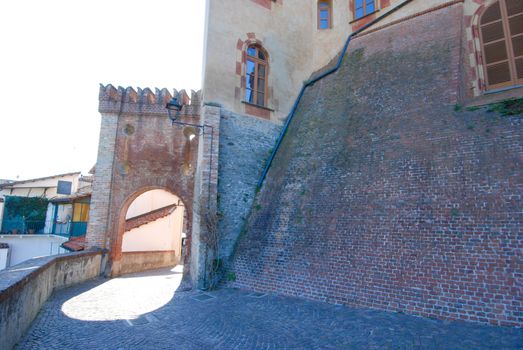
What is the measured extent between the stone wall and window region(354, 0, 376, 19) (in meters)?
5.83

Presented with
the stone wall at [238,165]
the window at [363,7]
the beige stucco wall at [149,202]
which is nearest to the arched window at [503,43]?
the window at [363,7]

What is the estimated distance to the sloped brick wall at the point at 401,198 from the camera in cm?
569

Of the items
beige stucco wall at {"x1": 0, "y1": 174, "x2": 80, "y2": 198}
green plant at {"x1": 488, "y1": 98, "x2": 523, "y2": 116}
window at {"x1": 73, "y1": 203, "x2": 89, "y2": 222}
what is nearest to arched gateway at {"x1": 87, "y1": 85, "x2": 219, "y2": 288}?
window at {"x1": 73, "y1": 203, "x2": 89, "y2": 222}

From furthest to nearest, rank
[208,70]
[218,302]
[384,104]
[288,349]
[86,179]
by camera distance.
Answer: [86,179] < [208,70] < [384,104] < [218,302] < [288,349]

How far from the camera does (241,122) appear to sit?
37.2ft

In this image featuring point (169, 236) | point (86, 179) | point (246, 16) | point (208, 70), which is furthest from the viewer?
point (86, 179)

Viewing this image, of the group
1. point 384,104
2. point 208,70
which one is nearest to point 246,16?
point 208,70

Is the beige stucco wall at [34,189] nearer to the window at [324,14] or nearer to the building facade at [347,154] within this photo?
the building facade at [347,154]

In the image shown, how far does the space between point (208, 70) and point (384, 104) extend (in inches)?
244

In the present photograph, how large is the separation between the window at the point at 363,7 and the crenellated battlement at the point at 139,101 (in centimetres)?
738

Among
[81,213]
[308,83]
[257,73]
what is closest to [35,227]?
[81,213]

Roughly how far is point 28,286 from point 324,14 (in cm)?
1446

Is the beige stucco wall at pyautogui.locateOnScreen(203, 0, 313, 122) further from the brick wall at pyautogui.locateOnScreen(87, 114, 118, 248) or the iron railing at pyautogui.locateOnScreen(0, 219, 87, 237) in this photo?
the iron railing at pyautogui.locateOnScreen(0, 219, 87, 237)

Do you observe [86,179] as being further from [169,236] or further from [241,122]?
[241,122]
